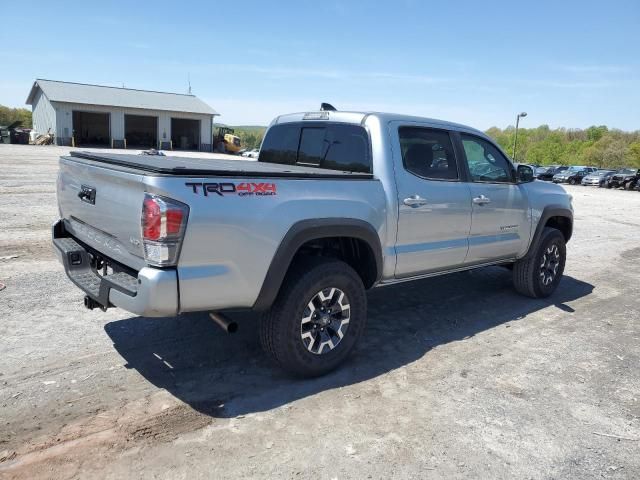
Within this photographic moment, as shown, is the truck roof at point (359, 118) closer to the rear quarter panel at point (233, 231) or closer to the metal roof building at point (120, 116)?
the rear quarter panel at point (233, 231)

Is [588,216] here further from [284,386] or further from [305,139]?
[284,386]

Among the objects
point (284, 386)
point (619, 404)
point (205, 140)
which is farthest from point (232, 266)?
point (205, 140)

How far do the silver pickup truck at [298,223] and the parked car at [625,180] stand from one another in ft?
115

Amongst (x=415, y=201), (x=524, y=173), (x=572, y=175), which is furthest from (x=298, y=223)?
(x=572, y=175)

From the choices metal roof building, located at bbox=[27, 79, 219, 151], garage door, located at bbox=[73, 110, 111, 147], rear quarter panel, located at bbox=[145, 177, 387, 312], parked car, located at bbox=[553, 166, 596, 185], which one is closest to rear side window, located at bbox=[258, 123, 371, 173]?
rear quarter panel, located at bbox=[145, 177, 387, 312]

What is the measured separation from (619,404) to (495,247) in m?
2.01

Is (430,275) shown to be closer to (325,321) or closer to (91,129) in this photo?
(325,321)

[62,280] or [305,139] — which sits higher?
[305,139]

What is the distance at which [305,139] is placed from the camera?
5066mm

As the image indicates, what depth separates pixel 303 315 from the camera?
375cm

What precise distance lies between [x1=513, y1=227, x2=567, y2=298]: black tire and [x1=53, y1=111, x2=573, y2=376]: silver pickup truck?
0.58 metres

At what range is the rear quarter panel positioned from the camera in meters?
3.06

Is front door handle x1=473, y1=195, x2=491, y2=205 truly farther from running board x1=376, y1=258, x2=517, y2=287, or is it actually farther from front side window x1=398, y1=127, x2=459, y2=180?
running board x1=376, y1=258, x2=517, y2=287

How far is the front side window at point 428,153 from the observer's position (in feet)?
14.7
